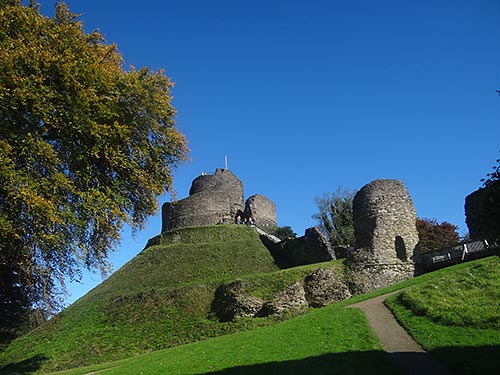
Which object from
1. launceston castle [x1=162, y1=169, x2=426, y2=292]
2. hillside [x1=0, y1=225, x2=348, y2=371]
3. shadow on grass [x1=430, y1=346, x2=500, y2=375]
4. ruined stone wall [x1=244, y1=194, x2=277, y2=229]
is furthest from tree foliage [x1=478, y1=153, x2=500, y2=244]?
ruined stone wall [x1=244, y1=194, x2=277, y2=229]

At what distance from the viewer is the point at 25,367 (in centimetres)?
1989

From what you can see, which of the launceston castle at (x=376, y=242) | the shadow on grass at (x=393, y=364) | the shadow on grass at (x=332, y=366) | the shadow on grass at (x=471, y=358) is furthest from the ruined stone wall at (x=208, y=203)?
the shadow on grass at (x=471, y=358)

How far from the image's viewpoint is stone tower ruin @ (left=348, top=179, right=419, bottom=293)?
27203 millimetres

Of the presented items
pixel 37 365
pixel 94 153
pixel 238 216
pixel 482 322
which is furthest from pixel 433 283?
pixel 238 216

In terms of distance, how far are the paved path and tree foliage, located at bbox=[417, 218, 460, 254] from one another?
1246 inches

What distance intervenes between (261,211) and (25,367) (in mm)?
32464

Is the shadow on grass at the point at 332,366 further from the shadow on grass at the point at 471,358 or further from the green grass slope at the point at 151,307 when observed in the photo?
the green grass slope at the point at 151,307

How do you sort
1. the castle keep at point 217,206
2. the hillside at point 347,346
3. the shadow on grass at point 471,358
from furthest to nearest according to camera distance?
the castle keep at point 217,206 < the hillside at point 347,346 < the shadow on grass at point 471,358

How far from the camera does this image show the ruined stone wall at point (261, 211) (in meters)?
48.5

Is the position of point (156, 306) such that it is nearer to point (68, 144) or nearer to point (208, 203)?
point (68, 144)

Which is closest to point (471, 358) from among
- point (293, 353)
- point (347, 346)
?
point (347, 346)

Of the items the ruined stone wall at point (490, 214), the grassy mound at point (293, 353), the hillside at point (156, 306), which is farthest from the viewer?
the hillside at point (156, 306)

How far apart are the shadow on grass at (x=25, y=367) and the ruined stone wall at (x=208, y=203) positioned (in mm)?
24626

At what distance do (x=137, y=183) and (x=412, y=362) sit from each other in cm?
989
